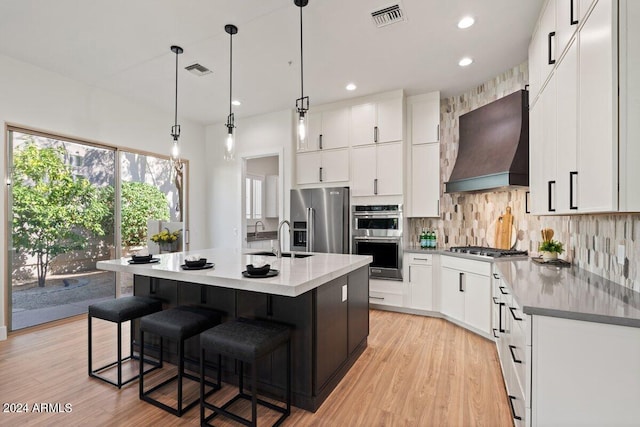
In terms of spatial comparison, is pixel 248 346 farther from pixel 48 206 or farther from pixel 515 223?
pixel 48 206

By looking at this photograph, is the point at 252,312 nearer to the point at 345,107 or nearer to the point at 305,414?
the point at 305,414

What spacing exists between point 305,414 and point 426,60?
3509 mm

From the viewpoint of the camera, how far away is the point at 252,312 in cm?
227

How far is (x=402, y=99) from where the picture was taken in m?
4.12

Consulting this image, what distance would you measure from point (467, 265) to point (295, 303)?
7.33 ft

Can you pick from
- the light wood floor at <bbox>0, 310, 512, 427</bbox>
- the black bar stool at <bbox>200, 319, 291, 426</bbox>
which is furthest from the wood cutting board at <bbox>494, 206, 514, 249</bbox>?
the black bar stool at <bbox>200, 319, 291, 426</bbox>

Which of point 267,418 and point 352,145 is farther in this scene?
point 352,145

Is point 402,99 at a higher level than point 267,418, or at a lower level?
higher

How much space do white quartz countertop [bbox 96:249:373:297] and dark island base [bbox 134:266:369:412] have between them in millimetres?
139

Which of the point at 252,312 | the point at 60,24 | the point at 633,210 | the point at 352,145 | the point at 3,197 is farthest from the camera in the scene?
the point at 352,145

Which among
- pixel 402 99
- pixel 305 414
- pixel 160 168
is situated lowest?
pixel 305 414

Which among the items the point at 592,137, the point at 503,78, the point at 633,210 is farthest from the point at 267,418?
the point at 503,78

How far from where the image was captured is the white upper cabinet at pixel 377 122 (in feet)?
13.6

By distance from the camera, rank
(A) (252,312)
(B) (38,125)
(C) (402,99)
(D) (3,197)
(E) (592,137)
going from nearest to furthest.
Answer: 1. (E) (592,137)
2. (A) (252,312)
3. (D) (3,197)
4. (B) (38,125)
5. (C) (402,99)
